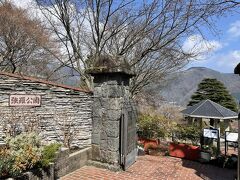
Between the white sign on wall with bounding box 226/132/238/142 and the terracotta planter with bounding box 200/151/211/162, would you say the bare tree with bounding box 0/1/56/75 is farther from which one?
the white sign on wall with bounding box 226/132/238/142

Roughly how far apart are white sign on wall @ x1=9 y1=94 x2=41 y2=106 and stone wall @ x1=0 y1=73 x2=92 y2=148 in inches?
3.2

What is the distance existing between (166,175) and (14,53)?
37.4 ft

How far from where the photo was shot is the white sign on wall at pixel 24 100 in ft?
22.6

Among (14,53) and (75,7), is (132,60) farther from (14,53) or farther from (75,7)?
(14,53)

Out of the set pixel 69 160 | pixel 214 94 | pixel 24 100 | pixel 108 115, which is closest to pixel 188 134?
pixel 108 115

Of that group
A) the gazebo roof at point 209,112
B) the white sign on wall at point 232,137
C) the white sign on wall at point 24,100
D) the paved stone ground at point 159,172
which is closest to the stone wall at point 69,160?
the paved stone ground at point 159,172

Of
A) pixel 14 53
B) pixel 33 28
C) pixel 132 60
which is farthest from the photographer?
pixel 14 53

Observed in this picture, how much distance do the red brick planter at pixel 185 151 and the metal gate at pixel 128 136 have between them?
2.18 metres

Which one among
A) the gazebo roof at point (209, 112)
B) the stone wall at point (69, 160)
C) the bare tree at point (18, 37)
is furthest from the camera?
the bare tree at point (18, 37)

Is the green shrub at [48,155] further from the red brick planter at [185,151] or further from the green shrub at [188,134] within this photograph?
the green shrub at [188,134]

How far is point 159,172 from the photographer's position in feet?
25.1

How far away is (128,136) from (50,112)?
2.28m

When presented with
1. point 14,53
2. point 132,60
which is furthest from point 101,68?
point 14,53

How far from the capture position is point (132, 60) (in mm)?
12750
